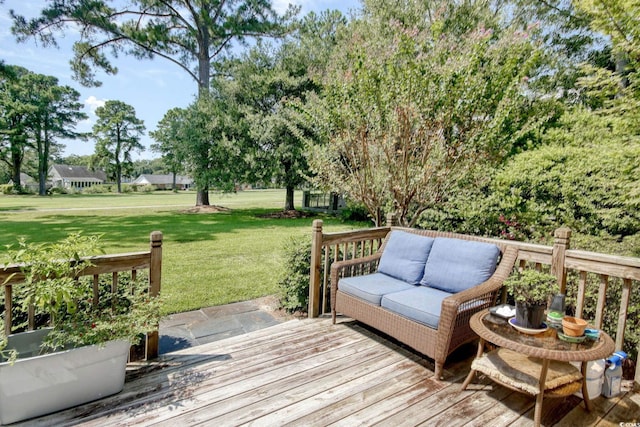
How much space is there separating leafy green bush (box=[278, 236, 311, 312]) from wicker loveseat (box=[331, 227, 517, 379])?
0.66 meters

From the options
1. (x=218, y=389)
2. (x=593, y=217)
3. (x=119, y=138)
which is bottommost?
(x=218, y=389)

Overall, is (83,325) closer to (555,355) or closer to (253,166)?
(555,355)

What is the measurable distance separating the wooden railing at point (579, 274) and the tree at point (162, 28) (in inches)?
496

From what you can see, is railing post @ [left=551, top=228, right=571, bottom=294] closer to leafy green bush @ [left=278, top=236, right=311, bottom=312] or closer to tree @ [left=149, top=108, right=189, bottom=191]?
leafy green bush @ [left=278, top=236, right=311, bottom=312]

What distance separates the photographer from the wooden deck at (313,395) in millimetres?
2129

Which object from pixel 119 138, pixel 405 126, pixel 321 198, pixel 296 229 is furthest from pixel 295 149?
pixel 119 138

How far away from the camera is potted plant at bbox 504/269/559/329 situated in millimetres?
2137

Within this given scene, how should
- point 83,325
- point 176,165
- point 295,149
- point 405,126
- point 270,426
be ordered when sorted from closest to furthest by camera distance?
point 270,426, point 83,325, point 405,126, point 295,149, point 176,165

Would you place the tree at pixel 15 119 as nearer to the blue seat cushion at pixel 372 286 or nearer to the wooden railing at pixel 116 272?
the wooden railing at pixel 116 272

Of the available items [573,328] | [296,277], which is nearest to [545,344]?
[573,328]

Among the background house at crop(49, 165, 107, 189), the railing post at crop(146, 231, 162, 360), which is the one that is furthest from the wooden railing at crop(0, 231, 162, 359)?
the background house at crop(49, 165, 107, 189)

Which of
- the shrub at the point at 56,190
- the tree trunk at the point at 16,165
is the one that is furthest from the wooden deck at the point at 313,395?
the shrub at the point at 56,190

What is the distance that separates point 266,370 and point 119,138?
46957mm

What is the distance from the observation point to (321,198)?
64.4 feet
